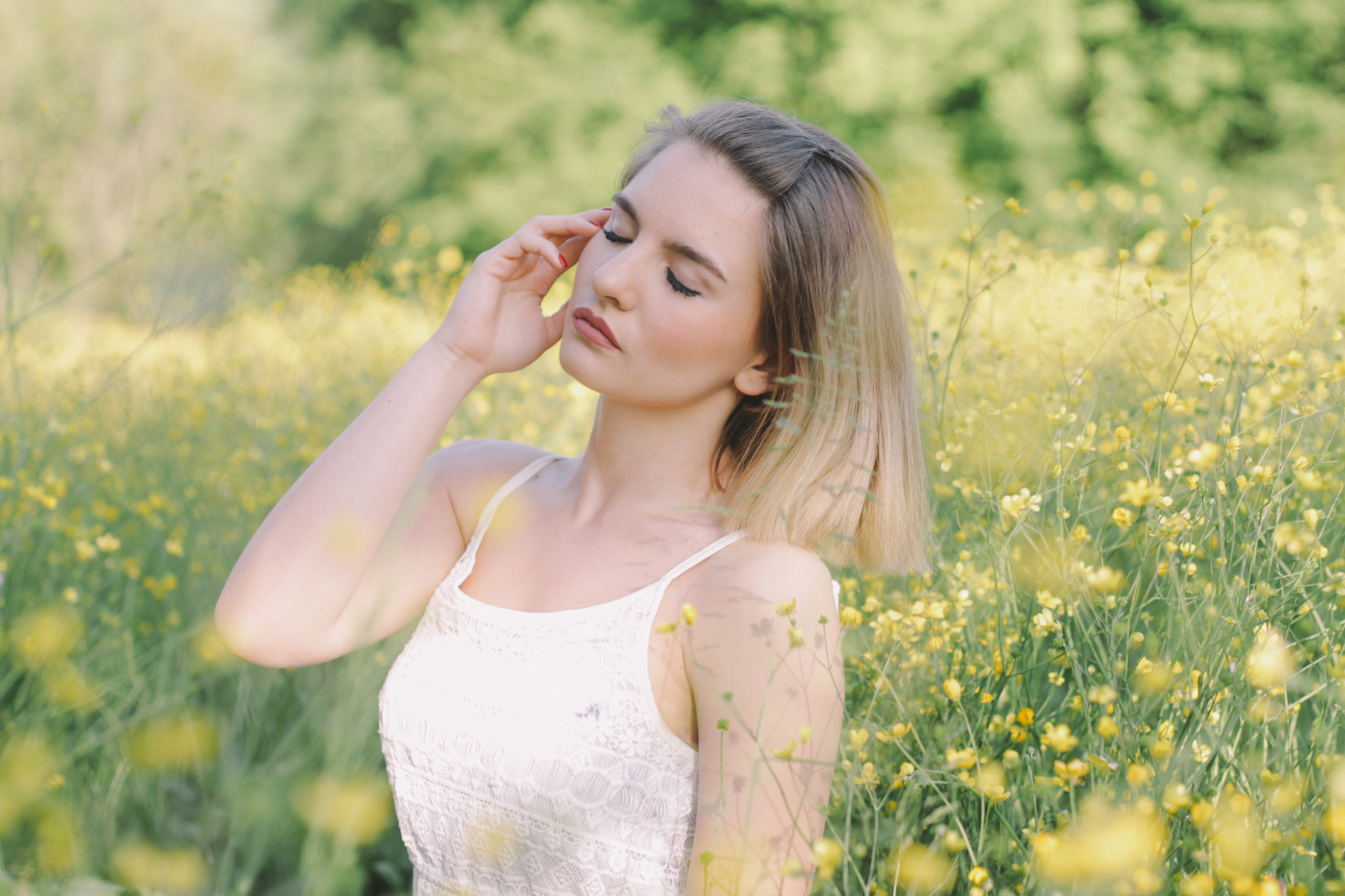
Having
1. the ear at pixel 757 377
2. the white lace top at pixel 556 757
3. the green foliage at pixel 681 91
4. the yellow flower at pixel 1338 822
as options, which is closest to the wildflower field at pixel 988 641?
the yellow flower at pixel 1338 822

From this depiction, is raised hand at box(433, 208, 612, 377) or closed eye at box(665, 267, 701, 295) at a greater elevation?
closed eye at box(665, 267, 701, 295)

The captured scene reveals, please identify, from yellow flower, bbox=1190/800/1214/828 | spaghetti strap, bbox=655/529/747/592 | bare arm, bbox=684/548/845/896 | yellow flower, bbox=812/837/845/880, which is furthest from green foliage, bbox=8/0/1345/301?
yellow flower, bbox=1190/800/1214/828

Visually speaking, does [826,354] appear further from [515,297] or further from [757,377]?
[515,297]

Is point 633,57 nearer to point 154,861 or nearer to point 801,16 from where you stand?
point 801,16

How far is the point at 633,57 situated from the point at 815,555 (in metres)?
9.19

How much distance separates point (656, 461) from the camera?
1.40 metres

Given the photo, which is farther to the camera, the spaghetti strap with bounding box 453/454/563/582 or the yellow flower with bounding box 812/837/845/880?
the spaghetti strap with bounding box 453/454/563/582

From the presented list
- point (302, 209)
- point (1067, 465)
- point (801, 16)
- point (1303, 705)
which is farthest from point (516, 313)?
point (302, 209)

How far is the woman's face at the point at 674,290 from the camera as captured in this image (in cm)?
125

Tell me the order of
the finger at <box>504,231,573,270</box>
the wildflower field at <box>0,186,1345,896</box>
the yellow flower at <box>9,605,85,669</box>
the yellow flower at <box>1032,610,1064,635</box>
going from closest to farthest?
the wildflower field at <box>0,186,1345,896</box> → the yellow flower at <box>1032,610,1064,635</box> → the finger at <box>504,231,573,270</box> → the yellow flower at <box>9,605,85,669</box>

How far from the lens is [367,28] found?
11.5m

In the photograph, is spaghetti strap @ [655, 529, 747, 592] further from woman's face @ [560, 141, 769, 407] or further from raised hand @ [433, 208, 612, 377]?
raised hand @ [433, 208, 612, 377]

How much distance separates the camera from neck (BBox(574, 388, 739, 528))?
4.55ft

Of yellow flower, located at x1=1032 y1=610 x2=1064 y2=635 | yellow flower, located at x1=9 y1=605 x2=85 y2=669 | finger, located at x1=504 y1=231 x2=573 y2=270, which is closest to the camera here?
yellow flower, located at x1=1032 y1=610 x2=1064 y2=635
